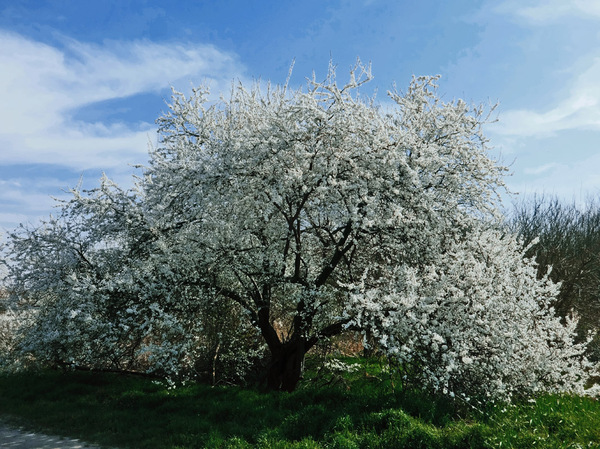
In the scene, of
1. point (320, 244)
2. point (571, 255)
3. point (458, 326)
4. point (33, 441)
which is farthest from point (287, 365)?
point (571, 255)

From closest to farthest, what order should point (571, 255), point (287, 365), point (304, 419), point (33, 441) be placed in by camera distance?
point (304, 419) → point (33, 441) → point (287, 365) → point (571, 255)

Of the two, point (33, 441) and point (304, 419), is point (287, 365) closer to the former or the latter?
point (304, 419)

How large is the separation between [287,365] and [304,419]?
11.2 ft

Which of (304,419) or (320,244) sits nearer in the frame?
(304,419)

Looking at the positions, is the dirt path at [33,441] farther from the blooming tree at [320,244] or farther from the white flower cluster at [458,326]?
the white flower cluster at [458,326]

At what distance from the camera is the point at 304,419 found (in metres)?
8.49

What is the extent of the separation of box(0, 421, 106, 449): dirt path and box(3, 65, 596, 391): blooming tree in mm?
2088

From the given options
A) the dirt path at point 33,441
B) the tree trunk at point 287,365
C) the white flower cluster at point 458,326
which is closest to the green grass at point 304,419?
the dirt path at point 33,441

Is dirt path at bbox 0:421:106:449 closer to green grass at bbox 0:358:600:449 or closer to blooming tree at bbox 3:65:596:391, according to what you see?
green grass at bbox 0:358:600:449

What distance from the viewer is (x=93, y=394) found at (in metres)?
11.9

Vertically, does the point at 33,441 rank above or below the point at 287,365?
below

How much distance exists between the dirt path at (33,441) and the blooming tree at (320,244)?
6.85 ft

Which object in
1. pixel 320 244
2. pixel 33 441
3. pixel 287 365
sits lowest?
pixel 33 441

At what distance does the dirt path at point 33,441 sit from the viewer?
8406mm
